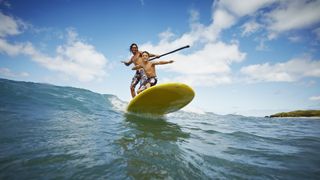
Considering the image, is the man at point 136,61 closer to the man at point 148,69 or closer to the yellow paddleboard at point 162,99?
the man at point 148,69

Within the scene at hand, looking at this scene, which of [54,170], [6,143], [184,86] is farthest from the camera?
[184,86]

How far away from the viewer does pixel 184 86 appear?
706cm

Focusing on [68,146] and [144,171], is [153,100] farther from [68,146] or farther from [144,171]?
[144,171]

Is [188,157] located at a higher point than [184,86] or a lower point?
lower

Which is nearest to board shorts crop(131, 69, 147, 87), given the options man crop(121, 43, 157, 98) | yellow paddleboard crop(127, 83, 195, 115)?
man crop(121, 43, 157, 98)

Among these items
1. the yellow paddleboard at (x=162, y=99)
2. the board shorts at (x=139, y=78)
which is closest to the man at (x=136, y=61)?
the board shorts at (x=139, y=78)

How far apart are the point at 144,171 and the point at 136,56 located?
636 centimetres

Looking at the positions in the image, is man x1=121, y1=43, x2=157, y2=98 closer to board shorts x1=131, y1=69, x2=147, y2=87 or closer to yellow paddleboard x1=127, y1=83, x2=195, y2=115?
board shorts x1=131, y1=69, x2=147, y2=87

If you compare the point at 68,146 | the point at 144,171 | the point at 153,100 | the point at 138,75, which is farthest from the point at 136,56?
the point at 144,171

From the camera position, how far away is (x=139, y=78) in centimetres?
849

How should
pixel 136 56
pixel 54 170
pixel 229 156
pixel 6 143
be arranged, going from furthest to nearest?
pixel 136 56 < pixel 229 156 < pixel 6 143 < pixel 54 170

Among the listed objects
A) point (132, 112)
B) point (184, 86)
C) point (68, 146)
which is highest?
point (184, 86)

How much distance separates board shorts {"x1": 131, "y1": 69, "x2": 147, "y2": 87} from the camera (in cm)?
825

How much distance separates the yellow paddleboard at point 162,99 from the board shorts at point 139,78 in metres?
0.97
